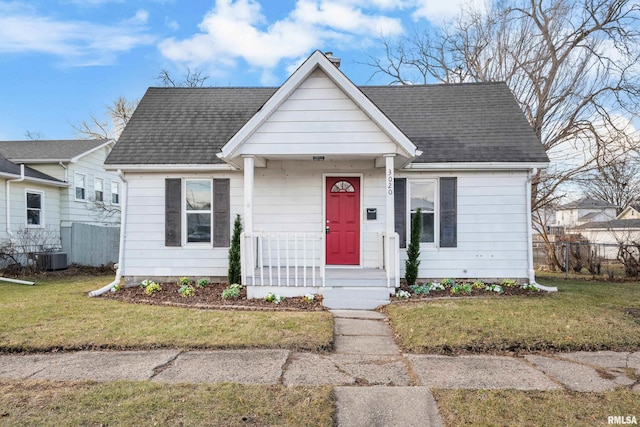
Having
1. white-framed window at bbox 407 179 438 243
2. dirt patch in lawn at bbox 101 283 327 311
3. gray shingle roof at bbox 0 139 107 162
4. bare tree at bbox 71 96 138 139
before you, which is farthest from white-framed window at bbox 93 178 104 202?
white-framed window at bbox 407 179 438 243

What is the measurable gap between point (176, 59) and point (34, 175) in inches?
387

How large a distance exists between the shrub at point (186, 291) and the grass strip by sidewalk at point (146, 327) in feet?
2.70

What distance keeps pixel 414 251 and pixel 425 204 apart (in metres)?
1.24

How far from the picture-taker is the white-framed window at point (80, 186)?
16.6 metres

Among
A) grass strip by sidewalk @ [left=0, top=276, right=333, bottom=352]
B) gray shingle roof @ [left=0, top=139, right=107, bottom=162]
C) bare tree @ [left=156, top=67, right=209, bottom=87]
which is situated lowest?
grass strip by sidewalk @ [left=0, top=276, right=333, bottom=352]

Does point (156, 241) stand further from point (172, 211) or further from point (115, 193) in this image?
point (115, 193)

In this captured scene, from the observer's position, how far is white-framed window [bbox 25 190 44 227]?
568 inches

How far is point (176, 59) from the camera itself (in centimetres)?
2091

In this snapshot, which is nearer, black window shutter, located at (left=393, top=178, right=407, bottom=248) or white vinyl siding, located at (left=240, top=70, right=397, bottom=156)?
white vinyl siding, located at (left=240, top=70, right=397, bottom=156)

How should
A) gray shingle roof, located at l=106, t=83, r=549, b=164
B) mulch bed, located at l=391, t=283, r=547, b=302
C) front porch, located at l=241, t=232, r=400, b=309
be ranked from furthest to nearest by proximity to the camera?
gray shingle roof, located at l=106, t=83, r=549, b=164
mulch bed, located at l=391, t=283, r=547, b=302
front porch, located at l=241, t=232, r=400, b=309

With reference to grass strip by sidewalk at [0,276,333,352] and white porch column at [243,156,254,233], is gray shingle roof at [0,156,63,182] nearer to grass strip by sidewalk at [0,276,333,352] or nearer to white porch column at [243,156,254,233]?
grass strip by sidewalk at [0,276,333,352]

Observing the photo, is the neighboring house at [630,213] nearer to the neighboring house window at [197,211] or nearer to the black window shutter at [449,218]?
the black window shutter at [449,218]

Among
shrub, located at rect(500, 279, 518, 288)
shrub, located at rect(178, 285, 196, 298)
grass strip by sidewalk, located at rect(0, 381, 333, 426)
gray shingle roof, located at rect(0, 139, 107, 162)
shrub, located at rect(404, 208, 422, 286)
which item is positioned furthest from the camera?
gray shingle roof, located at rect(0, 139, 107, 162)

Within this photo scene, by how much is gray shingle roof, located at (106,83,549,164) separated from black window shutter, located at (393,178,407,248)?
2.16ft
